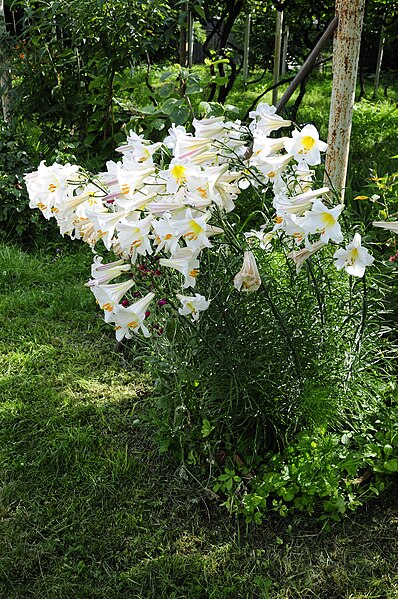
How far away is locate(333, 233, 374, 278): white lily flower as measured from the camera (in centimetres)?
168

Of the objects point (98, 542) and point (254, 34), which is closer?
point (98, 542)

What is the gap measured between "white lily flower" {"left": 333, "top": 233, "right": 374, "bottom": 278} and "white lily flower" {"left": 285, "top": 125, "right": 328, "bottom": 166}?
0.26 meters

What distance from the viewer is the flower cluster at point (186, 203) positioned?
1.69 metres

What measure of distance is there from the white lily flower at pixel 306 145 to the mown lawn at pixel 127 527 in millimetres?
1224

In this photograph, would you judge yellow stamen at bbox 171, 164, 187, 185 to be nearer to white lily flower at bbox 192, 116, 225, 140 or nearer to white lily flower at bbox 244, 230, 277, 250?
white lily flower at bbox 192, 116, 225, 140

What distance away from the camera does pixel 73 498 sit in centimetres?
235

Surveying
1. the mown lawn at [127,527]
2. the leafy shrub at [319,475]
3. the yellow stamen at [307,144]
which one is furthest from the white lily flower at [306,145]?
the mown lawn at [127,527]

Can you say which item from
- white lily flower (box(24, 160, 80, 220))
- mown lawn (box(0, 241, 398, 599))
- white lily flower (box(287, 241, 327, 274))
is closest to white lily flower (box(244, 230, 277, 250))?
white lily flower (box(287, 241, 327, 274))

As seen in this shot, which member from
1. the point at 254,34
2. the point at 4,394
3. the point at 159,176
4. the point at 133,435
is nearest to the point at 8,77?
the point at 4,394

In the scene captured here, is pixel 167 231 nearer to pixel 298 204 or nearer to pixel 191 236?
pixel 191 236

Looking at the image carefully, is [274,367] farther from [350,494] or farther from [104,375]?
[104,375]

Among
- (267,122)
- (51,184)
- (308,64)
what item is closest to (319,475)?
(267,122)

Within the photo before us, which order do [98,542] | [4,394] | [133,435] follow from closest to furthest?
[98,542] < [133,435] < [4,394]

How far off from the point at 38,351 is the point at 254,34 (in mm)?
7424
